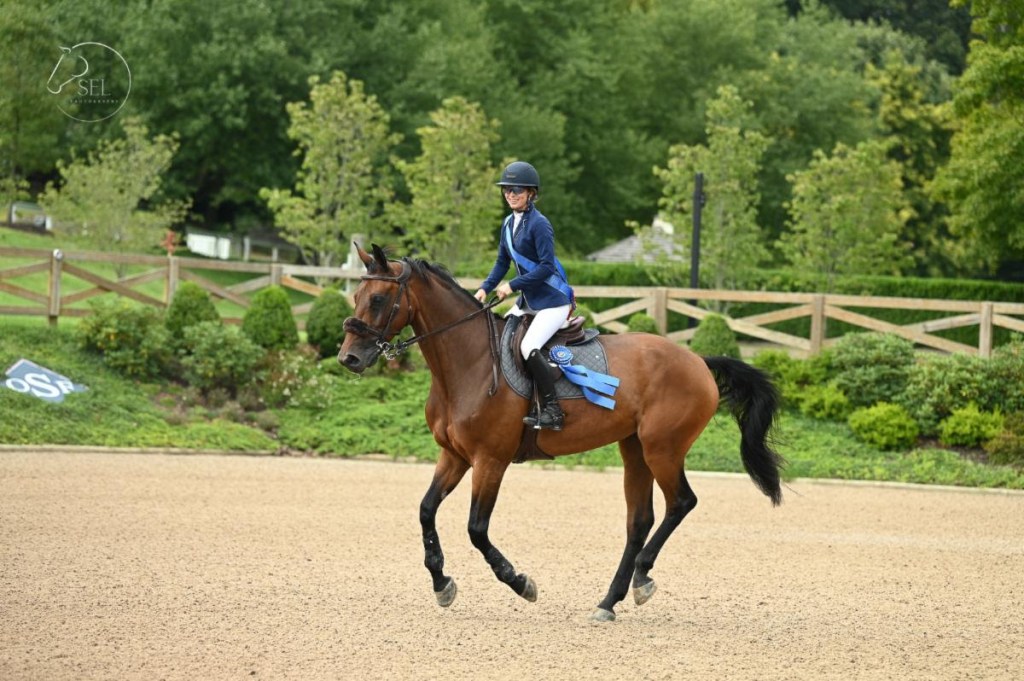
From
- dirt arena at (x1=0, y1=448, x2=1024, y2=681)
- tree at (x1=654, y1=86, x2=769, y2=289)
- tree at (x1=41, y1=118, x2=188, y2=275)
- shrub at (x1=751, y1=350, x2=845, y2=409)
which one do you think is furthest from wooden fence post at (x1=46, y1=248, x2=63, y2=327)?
tree at (x1=654, y1=86, x2=769, y2=289)

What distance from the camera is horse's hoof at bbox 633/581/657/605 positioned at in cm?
902

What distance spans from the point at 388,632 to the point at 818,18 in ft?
189

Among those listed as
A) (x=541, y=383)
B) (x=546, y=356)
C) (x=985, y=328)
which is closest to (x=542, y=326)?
(x=546, y=356)

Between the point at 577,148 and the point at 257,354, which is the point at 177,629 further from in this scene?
the point at 577,148

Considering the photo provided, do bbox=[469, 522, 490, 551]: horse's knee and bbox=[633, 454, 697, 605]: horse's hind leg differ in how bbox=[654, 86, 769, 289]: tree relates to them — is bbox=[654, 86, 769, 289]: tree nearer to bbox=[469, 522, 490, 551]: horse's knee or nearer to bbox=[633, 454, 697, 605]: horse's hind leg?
bbox=[633, 454, 697, 605]: horse's hind leg

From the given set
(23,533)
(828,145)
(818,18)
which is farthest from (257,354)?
(818,18)

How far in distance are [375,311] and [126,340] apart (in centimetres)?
1182

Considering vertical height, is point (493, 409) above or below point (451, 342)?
below

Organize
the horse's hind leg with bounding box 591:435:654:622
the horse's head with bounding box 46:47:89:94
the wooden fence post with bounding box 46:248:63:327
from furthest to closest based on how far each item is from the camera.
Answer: the horse's head with bounding box 46:47:89:94, the wooden fence post with bounding box 46:248:63:327, the horse's hind leg with bounding box 591:435:654:622

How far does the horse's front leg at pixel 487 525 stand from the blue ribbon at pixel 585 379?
85 cm

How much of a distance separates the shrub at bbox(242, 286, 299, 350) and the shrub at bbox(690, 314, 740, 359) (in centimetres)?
639

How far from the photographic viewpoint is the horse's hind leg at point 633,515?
29.2 ft

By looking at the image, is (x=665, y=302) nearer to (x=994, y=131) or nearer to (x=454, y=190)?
(x=994, y=131)

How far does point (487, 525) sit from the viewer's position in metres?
8.70
